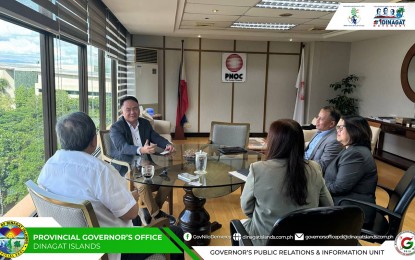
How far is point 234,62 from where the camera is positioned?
7074 millimetres

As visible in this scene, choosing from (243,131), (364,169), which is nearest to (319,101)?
(243,131)

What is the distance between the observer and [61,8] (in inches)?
90.8

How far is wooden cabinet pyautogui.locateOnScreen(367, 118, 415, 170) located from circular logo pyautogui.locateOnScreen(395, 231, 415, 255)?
11.0 ft

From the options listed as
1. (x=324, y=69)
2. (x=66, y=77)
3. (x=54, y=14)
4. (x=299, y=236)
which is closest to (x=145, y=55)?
(x=66, y=77)

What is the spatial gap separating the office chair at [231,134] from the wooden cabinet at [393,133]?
266cm

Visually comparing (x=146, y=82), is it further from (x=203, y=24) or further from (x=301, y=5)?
(x=301, y=5)

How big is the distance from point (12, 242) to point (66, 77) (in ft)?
5.95

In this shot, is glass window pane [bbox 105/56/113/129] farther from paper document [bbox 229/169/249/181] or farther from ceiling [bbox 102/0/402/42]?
paper document [bbox 229/169/249/181]

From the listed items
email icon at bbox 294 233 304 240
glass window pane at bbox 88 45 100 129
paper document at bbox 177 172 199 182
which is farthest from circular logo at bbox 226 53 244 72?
email icon at bbox 294 233 304 240

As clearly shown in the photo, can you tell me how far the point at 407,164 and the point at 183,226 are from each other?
4.07 meters

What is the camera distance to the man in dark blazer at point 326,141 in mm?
2410

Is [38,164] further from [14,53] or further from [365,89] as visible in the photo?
[365,89]

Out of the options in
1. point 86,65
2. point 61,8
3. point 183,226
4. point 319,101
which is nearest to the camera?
point 61,8

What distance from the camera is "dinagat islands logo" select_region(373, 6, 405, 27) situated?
96.3 inches
